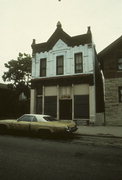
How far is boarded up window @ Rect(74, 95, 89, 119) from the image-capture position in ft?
61.6

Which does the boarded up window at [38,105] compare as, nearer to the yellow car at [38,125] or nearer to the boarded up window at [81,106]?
the boarded up window at [81,106]

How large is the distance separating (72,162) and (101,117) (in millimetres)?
12782

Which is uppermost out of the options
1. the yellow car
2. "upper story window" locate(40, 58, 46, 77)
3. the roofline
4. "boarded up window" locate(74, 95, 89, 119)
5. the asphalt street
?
the roofline

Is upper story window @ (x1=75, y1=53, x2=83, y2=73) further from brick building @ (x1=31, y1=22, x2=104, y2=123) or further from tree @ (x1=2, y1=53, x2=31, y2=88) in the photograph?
tree @ (x1=2, y1=53, x2=31, y2=88)

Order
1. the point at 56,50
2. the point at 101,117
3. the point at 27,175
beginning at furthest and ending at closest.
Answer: the point at 56,50, the point at 101,117, the point at 27,175

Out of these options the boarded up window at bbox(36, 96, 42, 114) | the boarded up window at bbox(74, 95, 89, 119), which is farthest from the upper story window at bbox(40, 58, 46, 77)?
the boarded up window at bbox(74, 95, 89, 119)

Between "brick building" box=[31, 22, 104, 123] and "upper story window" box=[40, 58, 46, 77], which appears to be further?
"upper story window" box=[40, 58, 46, 77]

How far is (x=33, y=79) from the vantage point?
71.4 ft

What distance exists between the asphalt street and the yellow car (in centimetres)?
285

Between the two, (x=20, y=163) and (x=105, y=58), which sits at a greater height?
(x=105, y=58)

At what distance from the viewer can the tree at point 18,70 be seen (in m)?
27.0

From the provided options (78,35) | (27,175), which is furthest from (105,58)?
(27,175)

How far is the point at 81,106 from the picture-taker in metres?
19.0

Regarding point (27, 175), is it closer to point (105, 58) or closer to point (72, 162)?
point (72, 162)
